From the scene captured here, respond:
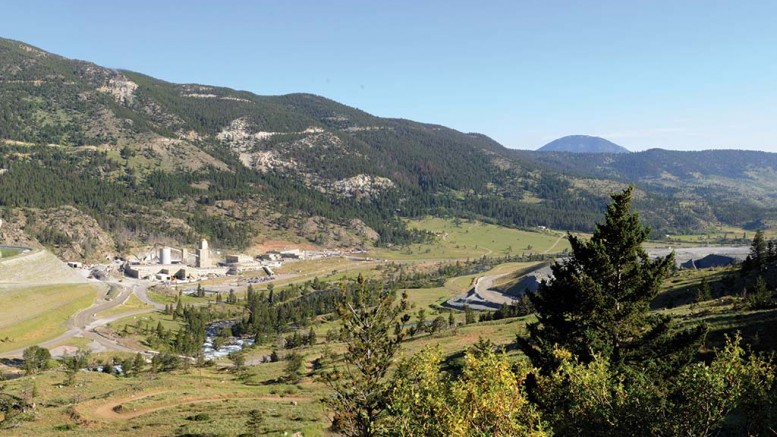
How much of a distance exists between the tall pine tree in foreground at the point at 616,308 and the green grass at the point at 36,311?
104941 mm

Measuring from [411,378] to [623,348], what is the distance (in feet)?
53.2

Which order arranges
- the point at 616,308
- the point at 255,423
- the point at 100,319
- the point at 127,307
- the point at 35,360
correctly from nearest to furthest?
the point at 616,308, the point at 255,423, the point at 35,360, the point at 100,319, the point at 127,307

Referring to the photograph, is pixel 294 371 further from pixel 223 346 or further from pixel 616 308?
pixel 223 346

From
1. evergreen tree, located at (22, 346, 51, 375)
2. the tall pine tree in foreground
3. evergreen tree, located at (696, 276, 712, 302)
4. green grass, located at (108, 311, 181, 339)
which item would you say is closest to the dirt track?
the tall pine tree in foreground

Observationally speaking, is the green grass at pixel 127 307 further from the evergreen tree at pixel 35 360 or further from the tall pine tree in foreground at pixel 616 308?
the tall pine tree in foreground at pixel 616 308

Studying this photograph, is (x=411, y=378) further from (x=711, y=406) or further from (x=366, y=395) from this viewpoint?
(x=711, y=406)

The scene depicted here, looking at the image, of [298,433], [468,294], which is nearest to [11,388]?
[298,433]

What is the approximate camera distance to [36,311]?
116 m

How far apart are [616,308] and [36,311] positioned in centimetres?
12716

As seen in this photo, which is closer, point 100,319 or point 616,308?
point 616,308

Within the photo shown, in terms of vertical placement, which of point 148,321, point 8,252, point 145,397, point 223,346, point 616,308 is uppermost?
point 616,308

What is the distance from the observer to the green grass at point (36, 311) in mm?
103188

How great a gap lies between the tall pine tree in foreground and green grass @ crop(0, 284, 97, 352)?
4132 inches

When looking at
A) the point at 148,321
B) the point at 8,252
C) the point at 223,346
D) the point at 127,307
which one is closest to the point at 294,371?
the point at 223,346
